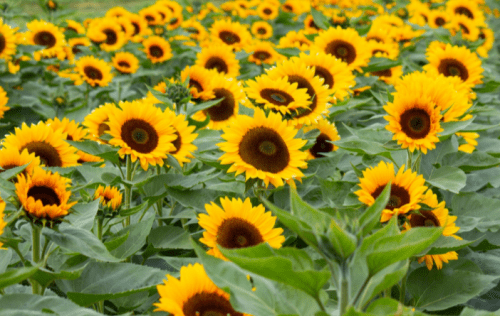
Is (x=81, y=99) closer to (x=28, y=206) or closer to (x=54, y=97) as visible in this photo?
(x=54, y=97)

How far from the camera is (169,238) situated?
1696 millimetres

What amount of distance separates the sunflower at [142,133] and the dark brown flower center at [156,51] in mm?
2392

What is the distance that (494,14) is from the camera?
318 inches

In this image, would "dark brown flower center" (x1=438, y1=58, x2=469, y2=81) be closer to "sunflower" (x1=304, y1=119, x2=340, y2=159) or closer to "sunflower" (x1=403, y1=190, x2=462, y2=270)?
"sunflower" (x1=304, y1=119, x2=340, y2=159)

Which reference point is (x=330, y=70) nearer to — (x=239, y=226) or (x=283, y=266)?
(x=239, y=226)

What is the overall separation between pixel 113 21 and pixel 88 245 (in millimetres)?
3641

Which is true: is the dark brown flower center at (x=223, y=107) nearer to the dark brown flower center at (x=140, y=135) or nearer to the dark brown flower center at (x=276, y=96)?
the dark brown flower center at (x=276, y=96)

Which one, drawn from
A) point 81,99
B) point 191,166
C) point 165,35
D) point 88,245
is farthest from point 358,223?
point 165,35

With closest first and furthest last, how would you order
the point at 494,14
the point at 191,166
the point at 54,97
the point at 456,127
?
the point at 456,127 → the point at 191,166 → the point at 54,97 → the point at 494,14

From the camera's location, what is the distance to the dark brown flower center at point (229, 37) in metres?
4.09

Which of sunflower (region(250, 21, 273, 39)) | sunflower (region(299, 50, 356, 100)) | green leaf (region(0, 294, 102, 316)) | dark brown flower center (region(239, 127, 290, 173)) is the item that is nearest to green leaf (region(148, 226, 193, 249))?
dark brown flower center (region(239, 127, 290, 173))

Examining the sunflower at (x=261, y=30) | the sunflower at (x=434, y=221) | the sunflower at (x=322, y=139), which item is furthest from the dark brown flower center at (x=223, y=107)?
the sunflower at (x=261, y=30)

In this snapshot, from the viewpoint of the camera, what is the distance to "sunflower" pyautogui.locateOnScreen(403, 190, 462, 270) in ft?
4.94

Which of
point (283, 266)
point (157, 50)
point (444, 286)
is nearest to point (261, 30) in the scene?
point (157, 50)
